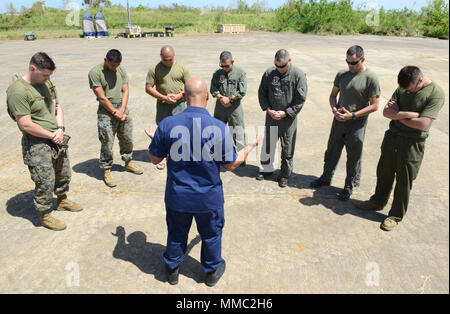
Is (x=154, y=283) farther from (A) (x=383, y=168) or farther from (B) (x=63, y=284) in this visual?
(A) (x=383, y=168)

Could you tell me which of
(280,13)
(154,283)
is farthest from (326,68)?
(280,13)

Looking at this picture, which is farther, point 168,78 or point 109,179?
point 168,78

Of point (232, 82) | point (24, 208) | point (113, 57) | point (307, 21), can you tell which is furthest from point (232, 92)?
point (307, 21)

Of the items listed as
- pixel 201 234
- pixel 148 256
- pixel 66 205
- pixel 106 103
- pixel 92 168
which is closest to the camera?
pixel 201 234

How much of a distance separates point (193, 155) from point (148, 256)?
153cm

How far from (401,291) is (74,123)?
7178 millimetres

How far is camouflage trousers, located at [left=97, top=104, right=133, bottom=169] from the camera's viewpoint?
472cm

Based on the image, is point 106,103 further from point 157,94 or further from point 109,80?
point 157,94

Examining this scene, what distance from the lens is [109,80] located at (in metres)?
4.64

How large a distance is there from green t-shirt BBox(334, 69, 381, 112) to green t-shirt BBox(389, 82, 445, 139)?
415mm

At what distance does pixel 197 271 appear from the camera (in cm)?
324

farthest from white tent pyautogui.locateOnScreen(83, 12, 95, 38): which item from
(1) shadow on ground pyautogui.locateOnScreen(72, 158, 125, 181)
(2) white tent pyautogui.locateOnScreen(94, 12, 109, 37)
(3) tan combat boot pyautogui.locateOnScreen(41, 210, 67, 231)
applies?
(3) tan combat boot pyautogui.locateOnScreen(41, 210, 67, 231)

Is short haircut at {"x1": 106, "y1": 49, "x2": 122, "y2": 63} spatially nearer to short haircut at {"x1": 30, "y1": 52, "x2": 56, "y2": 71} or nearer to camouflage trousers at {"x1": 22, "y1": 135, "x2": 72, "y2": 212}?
short haircut at {"x1": 30, "y1": 52, "x2": 56, "y2": 71}

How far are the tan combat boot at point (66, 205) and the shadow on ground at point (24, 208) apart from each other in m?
0.29
